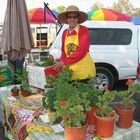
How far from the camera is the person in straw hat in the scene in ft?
11.7

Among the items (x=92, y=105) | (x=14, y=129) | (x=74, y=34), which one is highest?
(x=74, y=34)

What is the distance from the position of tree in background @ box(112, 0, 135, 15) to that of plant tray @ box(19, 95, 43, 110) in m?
45.8

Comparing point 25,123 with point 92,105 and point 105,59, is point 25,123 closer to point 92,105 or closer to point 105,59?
point 92,105

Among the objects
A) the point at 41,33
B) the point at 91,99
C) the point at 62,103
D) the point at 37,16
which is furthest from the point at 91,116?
the point at 41,33

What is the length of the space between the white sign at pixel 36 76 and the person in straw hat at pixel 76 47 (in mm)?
205

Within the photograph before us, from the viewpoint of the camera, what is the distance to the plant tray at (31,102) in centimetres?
341

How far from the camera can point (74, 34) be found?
12.0ft

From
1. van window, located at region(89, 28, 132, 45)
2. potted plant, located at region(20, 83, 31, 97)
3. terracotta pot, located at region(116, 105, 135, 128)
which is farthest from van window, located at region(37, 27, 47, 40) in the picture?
terracotta pot, located at region(116, 105, 135, 128)

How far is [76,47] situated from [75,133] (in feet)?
4.75

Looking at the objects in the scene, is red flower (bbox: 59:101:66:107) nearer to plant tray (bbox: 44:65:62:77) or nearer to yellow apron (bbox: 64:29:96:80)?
plant tray (bbox: 44:65:62:77)

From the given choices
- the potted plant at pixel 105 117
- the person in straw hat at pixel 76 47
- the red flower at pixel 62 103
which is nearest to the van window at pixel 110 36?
the person in straw hat at pixel 76 47

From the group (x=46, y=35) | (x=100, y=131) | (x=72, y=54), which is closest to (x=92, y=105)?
(x=100, y=131)

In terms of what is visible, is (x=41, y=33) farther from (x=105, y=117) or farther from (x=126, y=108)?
(x=105, y=117)

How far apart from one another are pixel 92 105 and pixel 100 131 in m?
0.25
